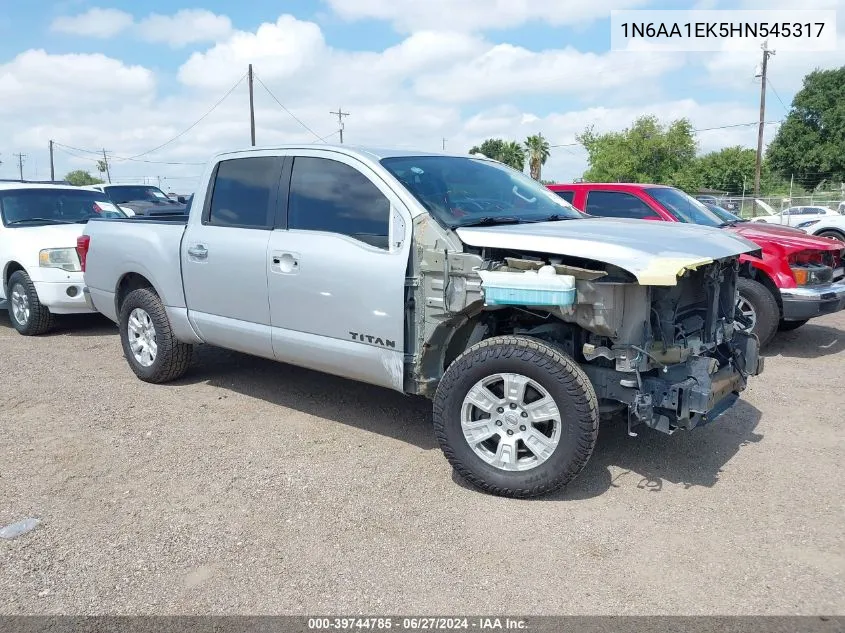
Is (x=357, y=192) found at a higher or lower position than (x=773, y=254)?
higher

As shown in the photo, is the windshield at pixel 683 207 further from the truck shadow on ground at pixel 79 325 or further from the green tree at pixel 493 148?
the green tree at pixel 493 148

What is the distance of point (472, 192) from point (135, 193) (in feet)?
49.9

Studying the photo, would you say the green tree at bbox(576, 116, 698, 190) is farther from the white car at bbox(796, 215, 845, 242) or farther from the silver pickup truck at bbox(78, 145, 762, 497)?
the silver pickup truck at bbox(78, 145, 762, 497)

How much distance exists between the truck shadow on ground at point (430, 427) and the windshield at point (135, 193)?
11.9 metres

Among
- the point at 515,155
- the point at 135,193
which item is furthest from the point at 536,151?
the point at 135,193

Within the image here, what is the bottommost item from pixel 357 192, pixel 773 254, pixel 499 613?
pixel 499 613

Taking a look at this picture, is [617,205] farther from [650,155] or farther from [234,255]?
[650,155]

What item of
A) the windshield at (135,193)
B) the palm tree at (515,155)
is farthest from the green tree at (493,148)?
the windshield at (135,193)

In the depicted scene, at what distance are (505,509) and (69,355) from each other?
17.6 ft

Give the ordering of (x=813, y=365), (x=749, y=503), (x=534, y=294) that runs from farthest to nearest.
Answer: (x=813, y=365), (x=749, y=503), (x=534, y=294)

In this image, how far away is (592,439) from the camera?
12.2ft

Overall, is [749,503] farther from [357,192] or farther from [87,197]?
[87,197]

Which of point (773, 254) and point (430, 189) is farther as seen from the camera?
point (773, 254)

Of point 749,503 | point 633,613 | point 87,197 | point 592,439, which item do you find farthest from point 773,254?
point 87,197
